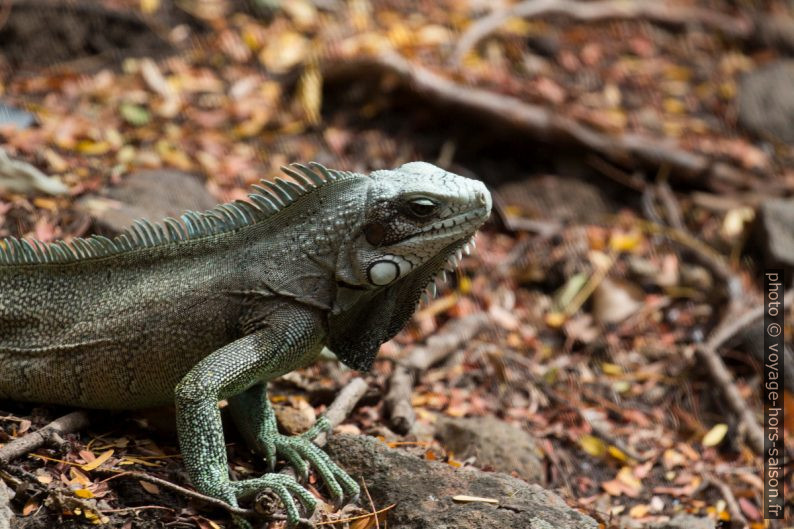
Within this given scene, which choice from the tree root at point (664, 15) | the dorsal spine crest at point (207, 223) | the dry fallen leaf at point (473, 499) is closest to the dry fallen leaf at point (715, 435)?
the dry fallen leaf at point (473, 499)

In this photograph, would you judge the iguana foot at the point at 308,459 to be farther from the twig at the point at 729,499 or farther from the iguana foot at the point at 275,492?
the twig at the point at 729,499

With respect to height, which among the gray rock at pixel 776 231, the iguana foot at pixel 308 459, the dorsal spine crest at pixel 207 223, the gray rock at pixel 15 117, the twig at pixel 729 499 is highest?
the dorsal spine crest at pixel 207 223

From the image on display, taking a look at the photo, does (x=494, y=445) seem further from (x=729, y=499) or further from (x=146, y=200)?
(x=146, y=200)

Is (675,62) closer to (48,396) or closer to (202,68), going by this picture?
(202,68)

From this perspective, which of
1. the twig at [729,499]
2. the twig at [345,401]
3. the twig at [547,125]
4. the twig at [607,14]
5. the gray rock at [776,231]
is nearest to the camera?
the twig at [345,401]

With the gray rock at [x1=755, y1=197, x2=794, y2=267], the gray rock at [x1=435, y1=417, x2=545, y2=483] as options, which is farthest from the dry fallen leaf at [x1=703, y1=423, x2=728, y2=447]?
the gray rock at [x1=755, y1=197, x2=794, y2=267]

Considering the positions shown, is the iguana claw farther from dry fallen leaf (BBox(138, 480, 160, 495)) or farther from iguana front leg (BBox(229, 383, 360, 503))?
dry fallen leaf (BBox(138, 480, 160, 495))
